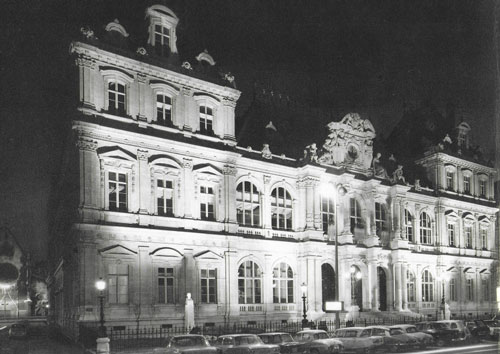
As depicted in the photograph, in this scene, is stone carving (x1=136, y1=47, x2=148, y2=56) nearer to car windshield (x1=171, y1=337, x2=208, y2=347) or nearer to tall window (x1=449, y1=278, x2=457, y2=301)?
car windshield (x1=171, y1=337, x2=208, y2=347)

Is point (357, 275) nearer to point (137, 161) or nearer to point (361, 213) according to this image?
point (361, 213)

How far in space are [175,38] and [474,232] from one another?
3576 centimetres

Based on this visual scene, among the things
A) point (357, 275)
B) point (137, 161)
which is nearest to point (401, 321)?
point (357, 275)

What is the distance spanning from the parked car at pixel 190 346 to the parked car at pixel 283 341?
3.68 metres

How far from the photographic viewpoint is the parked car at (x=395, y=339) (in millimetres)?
22698

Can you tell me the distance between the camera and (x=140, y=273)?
28547 mm

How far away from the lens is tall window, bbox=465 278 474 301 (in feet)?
162

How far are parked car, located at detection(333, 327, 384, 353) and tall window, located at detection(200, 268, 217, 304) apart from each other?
10.4 m

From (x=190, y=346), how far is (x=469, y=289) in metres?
39.1

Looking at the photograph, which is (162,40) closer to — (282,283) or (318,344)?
(282,283)

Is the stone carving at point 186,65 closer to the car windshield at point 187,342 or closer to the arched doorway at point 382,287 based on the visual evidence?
the car windshield at point 187,342

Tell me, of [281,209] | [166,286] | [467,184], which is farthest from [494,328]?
[467,184]

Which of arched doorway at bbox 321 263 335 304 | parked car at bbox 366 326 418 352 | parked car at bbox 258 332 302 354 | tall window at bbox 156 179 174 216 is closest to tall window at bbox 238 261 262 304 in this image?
arched doorway at bbox 321 263 335 304

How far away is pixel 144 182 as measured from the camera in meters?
29.3
